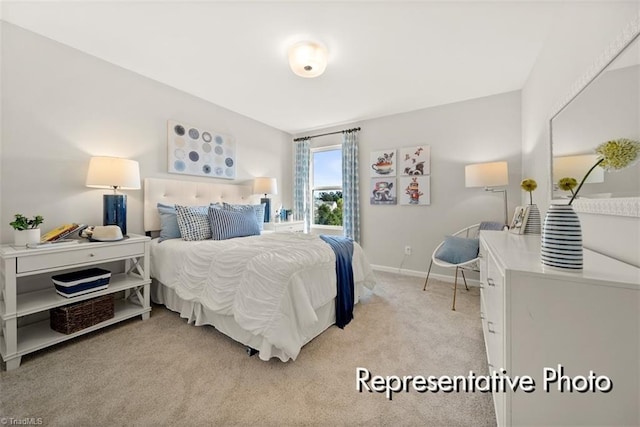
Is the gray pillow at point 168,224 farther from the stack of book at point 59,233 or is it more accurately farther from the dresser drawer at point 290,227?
the dresser drawer at point 290,227

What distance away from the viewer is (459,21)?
181 centimetres

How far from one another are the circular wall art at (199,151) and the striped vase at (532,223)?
3398 millimetres

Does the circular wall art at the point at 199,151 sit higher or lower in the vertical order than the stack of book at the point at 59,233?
higher

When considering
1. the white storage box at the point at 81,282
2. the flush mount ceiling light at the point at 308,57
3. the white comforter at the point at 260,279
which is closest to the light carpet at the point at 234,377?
the white comforter at the point at 260,279

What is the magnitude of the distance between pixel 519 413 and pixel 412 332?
3.85 ft

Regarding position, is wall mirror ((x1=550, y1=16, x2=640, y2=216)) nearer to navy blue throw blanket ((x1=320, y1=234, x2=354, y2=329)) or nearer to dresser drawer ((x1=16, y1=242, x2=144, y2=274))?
navy blue throw blanket ((x1=320, y1=234, x2=354, y2=329))

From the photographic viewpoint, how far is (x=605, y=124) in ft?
3.59

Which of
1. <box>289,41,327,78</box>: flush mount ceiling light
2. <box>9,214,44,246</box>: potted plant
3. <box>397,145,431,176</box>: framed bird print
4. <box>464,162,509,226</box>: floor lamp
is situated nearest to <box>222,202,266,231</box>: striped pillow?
<box>9,214,44,246</box>: potted plant

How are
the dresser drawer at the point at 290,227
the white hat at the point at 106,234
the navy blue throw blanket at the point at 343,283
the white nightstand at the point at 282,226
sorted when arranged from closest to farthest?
1. the white hat at the point at 106,234
2. the navy blue throw blanket at the point at 343,283
3. the white nightstand at the point at 282,226
4. the dresser drawer at the point at 290,227

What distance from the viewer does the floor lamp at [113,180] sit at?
6.81 feet

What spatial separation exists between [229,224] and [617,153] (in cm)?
274

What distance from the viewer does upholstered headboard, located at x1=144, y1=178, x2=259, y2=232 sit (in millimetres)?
2656

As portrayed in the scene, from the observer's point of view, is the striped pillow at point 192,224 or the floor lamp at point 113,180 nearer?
the floor lamp at point 113,180

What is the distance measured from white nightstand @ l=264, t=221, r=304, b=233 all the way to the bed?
1167 millimetres
